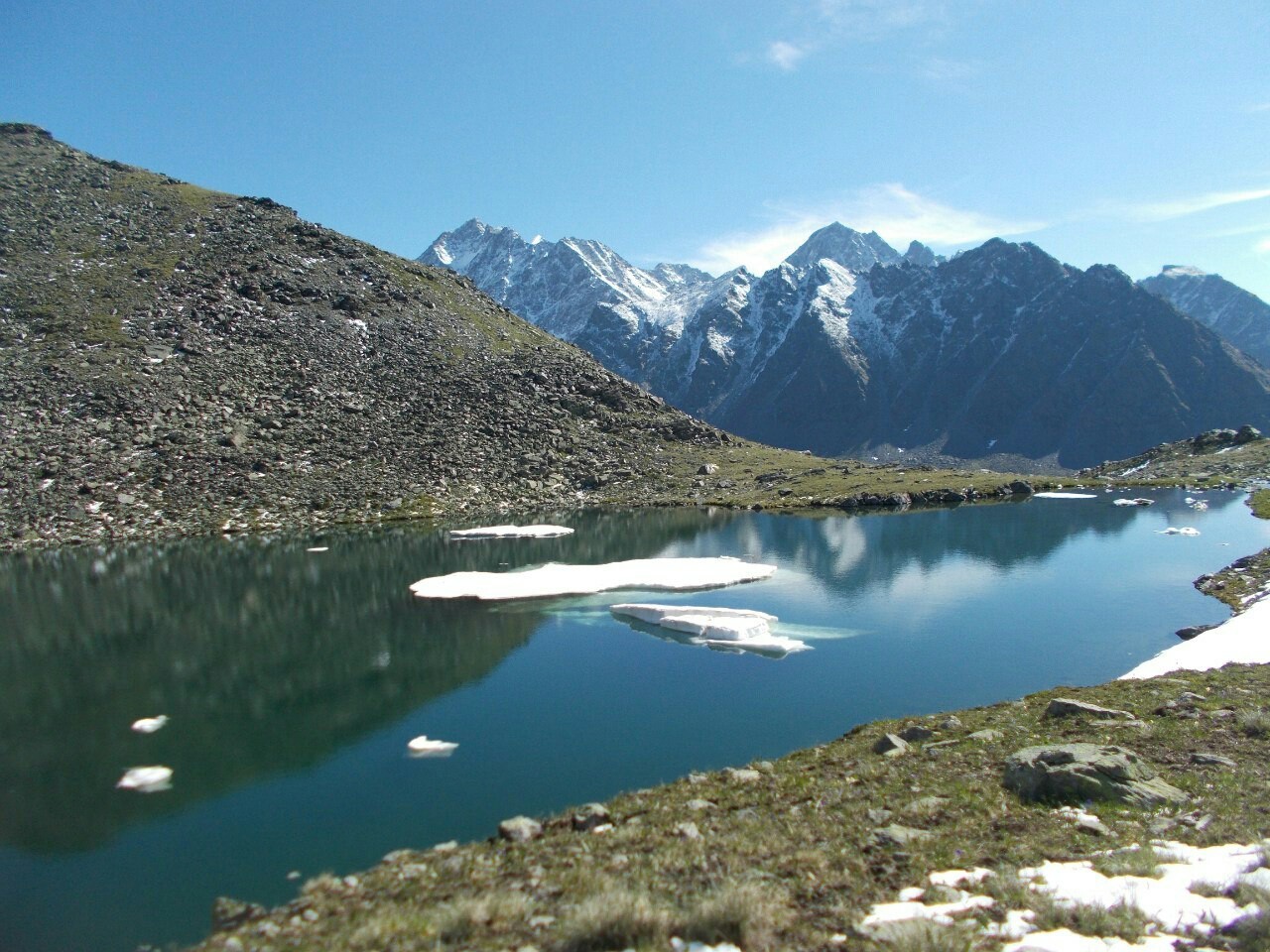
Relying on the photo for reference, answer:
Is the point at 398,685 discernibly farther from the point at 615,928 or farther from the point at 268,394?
the point at 268,394

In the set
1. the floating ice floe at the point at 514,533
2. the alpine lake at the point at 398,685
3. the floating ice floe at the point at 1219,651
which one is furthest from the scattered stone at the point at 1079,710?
the floating ice floe at the point at 514,533

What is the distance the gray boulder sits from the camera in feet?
51.6

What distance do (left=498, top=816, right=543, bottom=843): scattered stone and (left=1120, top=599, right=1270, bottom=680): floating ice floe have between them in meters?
26.2

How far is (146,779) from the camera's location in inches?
1049

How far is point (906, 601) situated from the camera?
2116 inches

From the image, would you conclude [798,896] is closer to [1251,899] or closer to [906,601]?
[1251,899]

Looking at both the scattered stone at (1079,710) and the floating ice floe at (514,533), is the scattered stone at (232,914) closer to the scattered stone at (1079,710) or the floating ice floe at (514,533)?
the scattered stone at (1079,710)

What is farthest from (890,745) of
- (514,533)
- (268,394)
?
(268,394)

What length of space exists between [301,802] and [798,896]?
62.6ft

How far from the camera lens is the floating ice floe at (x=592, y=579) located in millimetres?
58562

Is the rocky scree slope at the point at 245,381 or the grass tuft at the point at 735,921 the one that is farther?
the rocky scree slope at the point at 245,381

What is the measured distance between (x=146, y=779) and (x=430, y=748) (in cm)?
1005

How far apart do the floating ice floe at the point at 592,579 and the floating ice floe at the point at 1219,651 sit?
104ft

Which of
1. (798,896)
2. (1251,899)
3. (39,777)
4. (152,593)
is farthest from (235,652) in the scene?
(1251,899)
